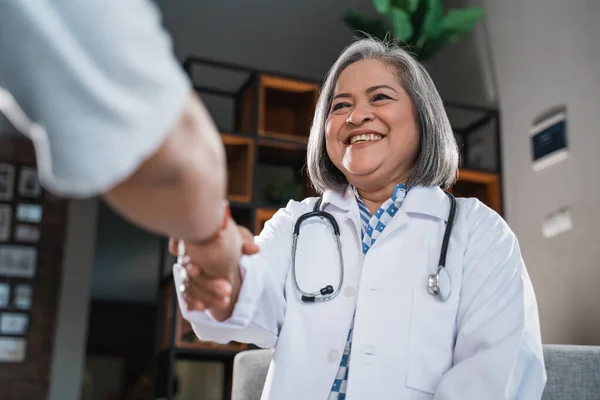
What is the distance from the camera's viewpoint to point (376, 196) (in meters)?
1.32

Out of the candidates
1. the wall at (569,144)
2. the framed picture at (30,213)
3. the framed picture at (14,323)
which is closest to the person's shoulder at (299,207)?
the wall at (569,144)

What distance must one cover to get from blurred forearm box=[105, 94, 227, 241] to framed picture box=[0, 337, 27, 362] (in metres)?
5.01

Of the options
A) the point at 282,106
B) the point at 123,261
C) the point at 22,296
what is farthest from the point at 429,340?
the point at 123,261

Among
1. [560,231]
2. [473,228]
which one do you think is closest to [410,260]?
[473,228]

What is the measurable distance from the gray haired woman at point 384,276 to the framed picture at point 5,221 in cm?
442

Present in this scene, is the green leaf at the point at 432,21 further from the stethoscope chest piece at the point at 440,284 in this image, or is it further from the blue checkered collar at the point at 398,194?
the stethoscope chest piece at the point at 440,284

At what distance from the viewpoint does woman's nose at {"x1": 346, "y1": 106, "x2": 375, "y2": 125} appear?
4.20 ft

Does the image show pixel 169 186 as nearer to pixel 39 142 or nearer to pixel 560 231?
pixel 39 142

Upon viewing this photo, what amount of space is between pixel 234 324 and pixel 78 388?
447 cm

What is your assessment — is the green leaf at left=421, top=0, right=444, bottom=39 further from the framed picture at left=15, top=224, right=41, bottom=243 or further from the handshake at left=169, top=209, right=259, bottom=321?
the framed picture at left=15, top=224, right=41, bottom=243

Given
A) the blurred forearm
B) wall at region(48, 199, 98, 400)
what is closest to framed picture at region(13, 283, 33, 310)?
wall at region(48, 199, 98, 400)

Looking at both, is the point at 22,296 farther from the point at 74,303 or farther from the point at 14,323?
the point at 74,303

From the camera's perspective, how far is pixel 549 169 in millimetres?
2865

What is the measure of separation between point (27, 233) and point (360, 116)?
4.59 m
